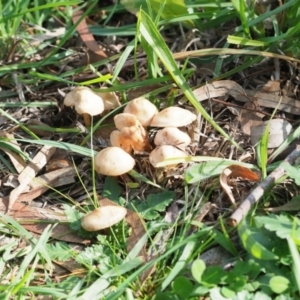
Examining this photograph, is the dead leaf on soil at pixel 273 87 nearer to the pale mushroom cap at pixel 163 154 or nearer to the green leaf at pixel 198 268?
the pale mushroom cap at pixel 163 154

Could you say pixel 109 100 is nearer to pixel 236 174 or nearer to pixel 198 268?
pixel 236 174

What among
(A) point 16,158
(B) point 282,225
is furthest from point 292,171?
(A) point 16,158

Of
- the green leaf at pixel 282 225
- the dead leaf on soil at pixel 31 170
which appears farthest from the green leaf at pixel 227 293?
the dead leaf on soil at pixel 31 170

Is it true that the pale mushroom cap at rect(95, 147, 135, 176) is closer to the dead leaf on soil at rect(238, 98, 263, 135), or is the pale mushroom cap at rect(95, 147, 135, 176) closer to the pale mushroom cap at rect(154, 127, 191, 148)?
the pale mushroom cap at rect(154, 127, 191, 148)

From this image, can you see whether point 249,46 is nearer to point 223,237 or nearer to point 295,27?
point 295,27

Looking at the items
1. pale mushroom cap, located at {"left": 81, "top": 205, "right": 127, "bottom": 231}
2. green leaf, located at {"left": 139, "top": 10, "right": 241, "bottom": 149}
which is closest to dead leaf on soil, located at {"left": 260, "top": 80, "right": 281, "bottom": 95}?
green leaf, located at {"left": 139, "top": 10, "right": 241, "bottom": 149}

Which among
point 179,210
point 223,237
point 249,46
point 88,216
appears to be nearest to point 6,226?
point 88,216
